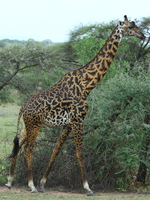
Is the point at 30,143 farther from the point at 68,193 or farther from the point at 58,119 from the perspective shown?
the point at 68,193

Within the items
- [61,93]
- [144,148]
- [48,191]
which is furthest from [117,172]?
[61,93]

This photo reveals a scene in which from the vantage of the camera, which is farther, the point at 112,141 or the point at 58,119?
the point at 112,141

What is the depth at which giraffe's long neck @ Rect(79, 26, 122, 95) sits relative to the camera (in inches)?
282

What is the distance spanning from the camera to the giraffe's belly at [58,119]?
22.8ft

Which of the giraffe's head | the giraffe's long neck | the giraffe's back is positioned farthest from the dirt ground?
the giraffe's head

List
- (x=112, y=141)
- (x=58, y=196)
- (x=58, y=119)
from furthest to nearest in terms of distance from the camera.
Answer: (x=112, y=141) < (x=58, y=119) < (x=58, y=196)

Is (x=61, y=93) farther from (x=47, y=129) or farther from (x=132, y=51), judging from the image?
(x=132, y=51)

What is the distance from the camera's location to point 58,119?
22.7 feet

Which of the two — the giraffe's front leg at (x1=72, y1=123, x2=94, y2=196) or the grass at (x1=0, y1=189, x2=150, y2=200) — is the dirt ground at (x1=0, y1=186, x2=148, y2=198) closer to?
the grass at (x1=0, y1=189, x2=150, y2=200)

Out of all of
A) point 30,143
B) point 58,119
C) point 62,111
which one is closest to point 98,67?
point 62,111

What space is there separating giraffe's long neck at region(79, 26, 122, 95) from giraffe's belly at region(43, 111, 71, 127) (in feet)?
1.68

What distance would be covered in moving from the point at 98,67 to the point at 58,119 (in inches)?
44.7

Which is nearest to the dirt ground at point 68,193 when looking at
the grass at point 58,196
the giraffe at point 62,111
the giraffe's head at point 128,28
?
the grass at point 58,196

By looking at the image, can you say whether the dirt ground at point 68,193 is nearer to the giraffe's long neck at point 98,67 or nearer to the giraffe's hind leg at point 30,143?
the giraffe's hind leg at point 30,143
